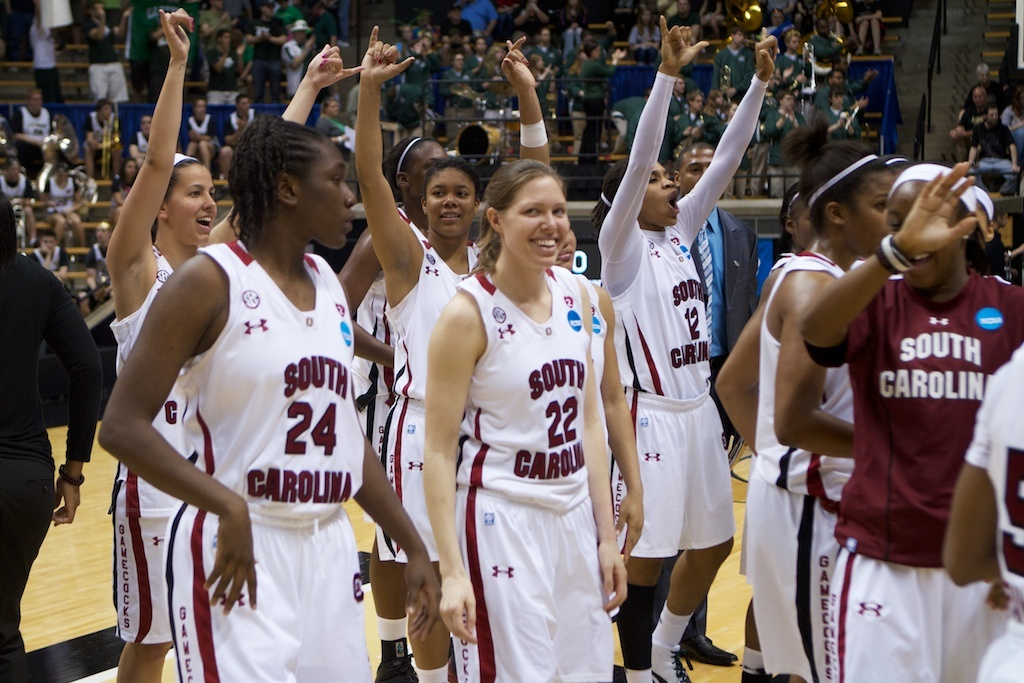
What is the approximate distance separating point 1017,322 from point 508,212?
1.38 meters

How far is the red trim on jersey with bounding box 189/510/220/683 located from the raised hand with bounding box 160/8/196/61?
5.38 feet

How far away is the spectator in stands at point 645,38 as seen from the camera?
17.6 m

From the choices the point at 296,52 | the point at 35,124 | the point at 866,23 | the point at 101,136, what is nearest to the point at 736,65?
the point at 866,23

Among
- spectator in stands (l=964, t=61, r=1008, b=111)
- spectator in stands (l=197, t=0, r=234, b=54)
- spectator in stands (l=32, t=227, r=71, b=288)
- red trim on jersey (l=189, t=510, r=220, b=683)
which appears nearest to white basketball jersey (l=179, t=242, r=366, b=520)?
red trim on jersey (l=189, t=510, r=220, b=683)

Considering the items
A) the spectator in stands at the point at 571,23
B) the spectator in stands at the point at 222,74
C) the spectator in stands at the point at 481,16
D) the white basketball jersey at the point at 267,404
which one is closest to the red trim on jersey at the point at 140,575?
the white basketball jersey at the point at 267,404

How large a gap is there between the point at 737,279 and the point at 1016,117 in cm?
1051

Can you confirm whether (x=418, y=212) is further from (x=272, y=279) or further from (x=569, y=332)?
Result: (x=272, y=279)

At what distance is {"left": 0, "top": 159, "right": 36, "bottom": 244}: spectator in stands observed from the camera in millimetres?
15992

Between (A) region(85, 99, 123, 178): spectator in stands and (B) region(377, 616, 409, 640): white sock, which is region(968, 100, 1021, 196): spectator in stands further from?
(A) region(85, 99, 123, 178): spectator in stands

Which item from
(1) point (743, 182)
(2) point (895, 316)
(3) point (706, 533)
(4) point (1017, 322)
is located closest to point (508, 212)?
(2) point (895, 316)

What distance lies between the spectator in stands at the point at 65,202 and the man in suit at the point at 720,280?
12996 mm

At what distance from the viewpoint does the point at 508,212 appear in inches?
134

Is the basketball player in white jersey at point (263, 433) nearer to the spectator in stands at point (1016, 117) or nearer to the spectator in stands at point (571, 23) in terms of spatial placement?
the spectator in stands at point (1016, 117)

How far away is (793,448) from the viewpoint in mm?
3475
